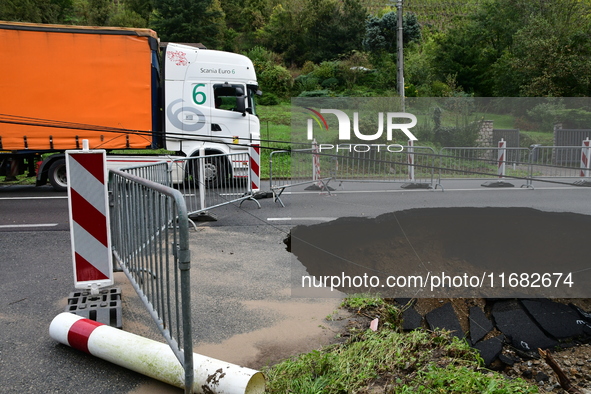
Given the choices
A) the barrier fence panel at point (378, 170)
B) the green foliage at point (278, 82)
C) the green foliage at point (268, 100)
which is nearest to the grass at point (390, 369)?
the barrier fence panel at point (378, 170)

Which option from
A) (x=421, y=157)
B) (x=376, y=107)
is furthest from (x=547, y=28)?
(x=421, y=157)

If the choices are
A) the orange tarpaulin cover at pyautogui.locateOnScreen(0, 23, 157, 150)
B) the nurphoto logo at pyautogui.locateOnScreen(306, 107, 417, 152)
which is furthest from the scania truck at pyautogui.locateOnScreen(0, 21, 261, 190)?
the nurphoto logo at pyautogui.locateOnScreen(306, 107, 417, 152)

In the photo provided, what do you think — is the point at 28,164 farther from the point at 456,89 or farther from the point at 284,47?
the point at 284,47

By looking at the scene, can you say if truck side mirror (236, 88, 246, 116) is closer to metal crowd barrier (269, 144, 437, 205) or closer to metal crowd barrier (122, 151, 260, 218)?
metal crowd barrier (269, 144, 437, 205)

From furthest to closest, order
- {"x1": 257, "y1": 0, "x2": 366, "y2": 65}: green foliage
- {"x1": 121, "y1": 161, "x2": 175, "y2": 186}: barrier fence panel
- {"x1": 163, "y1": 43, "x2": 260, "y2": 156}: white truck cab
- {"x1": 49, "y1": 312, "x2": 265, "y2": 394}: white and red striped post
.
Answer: {"x1": 257, "y1": 0, "x2": 366, "y2": 65}: green foliage, {"x1": 163, "y1": 43, "x2": 260, "y2": 156}: white truck cab, {"x1": 121, "y1": 161, "x2": 175, "y2": 186}: barrier fence panel, {"x1": 49, "y1": 312, "x2": 265, "y2": 394}: white and red striped post

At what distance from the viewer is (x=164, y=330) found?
10.0ft

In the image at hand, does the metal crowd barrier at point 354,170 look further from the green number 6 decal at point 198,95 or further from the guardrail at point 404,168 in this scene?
the green number 6 decal at point 198,95

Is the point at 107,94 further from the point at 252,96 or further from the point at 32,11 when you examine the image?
the point at 32,11

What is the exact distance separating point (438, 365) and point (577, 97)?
2410cm

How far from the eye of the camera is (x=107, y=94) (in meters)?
11.5

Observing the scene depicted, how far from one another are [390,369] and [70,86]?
418 inches

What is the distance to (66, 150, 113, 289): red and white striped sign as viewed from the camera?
158 inches

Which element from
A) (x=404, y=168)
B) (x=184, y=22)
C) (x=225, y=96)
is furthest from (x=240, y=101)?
(x=184, y=22)

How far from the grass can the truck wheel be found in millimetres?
9995
